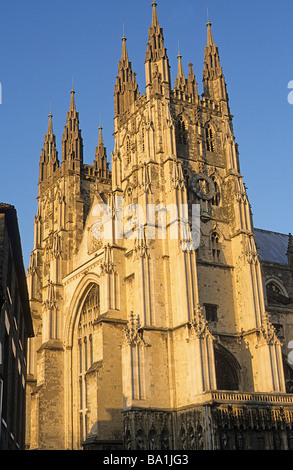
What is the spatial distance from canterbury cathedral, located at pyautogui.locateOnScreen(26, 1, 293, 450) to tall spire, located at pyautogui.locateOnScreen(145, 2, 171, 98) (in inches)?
4.8

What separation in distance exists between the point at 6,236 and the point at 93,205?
112 feet

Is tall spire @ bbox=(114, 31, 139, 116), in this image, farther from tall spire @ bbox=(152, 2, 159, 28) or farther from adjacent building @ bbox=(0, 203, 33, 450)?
adjacent building @ bbox=(0, 203, 33, 450)

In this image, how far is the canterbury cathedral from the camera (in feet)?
135

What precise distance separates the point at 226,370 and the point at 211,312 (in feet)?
14.5

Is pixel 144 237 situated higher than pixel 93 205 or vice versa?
pixel 93 205

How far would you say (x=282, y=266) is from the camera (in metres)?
61.1

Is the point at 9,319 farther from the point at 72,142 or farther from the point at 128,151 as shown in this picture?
the point at 72,142

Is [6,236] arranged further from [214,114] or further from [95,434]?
[214,114]

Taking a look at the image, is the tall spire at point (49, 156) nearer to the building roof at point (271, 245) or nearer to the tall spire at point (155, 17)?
the tall spire at point (155, 17)

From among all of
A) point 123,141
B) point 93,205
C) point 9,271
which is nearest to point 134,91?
point 123,141

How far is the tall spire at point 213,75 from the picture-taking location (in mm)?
57125

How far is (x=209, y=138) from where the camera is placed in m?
55.1
